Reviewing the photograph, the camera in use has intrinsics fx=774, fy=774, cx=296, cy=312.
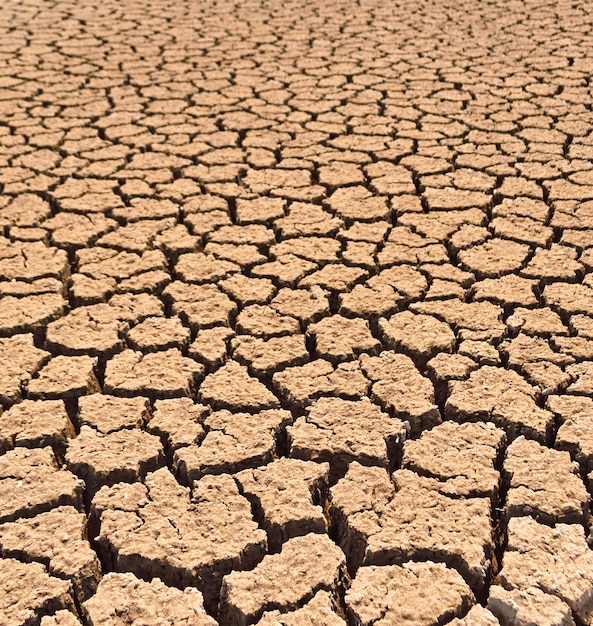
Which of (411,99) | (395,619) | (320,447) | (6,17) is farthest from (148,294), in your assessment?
(6,17)

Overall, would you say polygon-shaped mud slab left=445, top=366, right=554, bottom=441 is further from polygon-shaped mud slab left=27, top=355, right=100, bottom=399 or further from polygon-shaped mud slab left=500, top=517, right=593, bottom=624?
polygon-shaped mud slab left=27, top=355, right=100, bottom=399

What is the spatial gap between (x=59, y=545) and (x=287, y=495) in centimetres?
53

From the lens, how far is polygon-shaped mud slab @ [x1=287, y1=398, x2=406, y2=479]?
6.54ft

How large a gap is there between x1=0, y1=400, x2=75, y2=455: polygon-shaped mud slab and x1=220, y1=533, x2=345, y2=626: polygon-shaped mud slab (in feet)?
2.19

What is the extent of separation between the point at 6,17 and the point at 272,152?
4.15m

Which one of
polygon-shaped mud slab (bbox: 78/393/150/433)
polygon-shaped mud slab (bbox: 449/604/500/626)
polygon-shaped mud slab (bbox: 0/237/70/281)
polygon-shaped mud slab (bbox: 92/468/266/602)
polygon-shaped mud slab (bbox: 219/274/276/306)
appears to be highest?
polygon-shaped mud slab (bbox: 449/604/500/626)

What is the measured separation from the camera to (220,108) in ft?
14.9

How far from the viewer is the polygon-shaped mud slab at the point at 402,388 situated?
2123mm

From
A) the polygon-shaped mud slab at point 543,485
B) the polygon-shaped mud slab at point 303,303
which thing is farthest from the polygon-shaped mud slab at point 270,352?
the polygon-shaped mud slab at point 543,485

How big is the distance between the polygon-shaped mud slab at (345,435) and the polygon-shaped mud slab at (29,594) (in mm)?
656

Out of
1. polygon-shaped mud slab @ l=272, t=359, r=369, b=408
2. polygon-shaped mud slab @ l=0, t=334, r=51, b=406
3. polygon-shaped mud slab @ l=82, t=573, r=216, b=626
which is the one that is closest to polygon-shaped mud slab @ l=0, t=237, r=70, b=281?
polygon-shaped mud slab @ l=0, t=334, r=51, b=406

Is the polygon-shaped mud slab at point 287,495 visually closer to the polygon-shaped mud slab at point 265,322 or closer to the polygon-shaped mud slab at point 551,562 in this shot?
the polygon-shaped mud slab at point 551,562

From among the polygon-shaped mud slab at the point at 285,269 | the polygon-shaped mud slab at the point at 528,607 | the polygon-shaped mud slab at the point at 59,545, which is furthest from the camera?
the polygon-shaped mud slab at the point at 285,269

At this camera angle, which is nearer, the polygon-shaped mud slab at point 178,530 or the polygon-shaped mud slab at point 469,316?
the polygon-shaped mud slab at point 178,530
